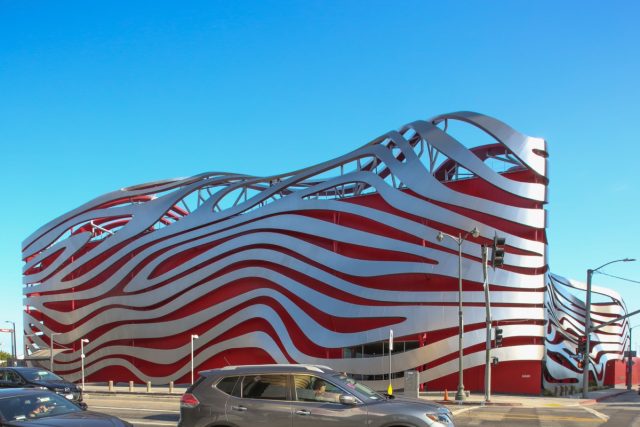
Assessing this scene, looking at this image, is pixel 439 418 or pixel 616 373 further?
pixel 616 373

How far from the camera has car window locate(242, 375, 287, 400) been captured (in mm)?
10656

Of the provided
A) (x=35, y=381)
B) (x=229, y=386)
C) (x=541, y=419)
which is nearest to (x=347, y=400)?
(x=229, y=386)

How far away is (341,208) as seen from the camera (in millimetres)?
44000

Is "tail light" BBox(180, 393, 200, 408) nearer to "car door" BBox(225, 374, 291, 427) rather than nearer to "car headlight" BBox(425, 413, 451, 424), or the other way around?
"car door" BBox(225, 374, 291, 427)

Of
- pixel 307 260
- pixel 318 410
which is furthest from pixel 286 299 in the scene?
pixel 318 410

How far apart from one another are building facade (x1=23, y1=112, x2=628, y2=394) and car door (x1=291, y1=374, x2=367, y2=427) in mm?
28649

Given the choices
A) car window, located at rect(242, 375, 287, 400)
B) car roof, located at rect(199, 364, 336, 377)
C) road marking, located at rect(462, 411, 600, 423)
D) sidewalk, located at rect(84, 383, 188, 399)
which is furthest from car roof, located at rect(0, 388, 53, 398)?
sidewalk, located at rect(84, 383, 188, 399)

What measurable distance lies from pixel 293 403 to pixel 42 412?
13.5 feet

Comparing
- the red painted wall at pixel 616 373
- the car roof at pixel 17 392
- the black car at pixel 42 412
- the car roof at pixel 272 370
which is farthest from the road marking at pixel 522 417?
the red painted wall at pixel 616 373

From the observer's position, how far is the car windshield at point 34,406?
9.77 metres

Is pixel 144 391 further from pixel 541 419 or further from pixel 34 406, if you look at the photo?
pixel 34 406

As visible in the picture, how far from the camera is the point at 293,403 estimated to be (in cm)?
1045

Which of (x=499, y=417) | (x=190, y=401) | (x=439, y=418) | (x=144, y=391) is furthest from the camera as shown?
(x=144, y=391)

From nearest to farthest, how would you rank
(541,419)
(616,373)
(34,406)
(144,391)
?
(34,406)
(541,419)
(144,391)
(616,373)
